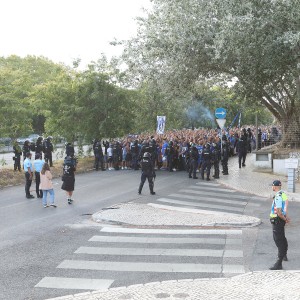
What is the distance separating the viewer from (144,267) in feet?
28.7

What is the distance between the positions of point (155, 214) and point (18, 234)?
3717mm

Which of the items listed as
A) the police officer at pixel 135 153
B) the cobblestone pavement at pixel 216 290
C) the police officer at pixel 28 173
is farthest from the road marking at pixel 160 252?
the police officer at pixel 135 153

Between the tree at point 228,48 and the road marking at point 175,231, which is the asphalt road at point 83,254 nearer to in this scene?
the road marking at point 175,231

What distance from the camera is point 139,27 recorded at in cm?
2459

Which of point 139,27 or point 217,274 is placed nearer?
point 217,274

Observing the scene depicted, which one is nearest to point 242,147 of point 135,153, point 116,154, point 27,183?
point 135,153

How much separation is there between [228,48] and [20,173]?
1094 centimetres

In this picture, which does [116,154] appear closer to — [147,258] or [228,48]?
[228,48]

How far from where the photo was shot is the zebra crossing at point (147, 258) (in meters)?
8.16

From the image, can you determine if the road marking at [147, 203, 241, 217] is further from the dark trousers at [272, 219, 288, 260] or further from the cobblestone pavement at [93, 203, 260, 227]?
the dark trousers at [272, 219, 288, 260]

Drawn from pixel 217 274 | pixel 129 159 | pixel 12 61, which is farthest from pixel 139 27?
pixel 12 61

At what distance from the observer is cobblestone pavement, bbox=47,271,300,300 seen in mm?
7121

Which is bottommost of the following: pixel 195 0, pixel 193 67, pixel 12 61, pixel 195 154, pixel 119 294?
pixel 119 294

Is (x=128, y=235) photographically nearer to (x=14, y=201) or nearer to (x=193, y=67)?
(x=14, y=201)
